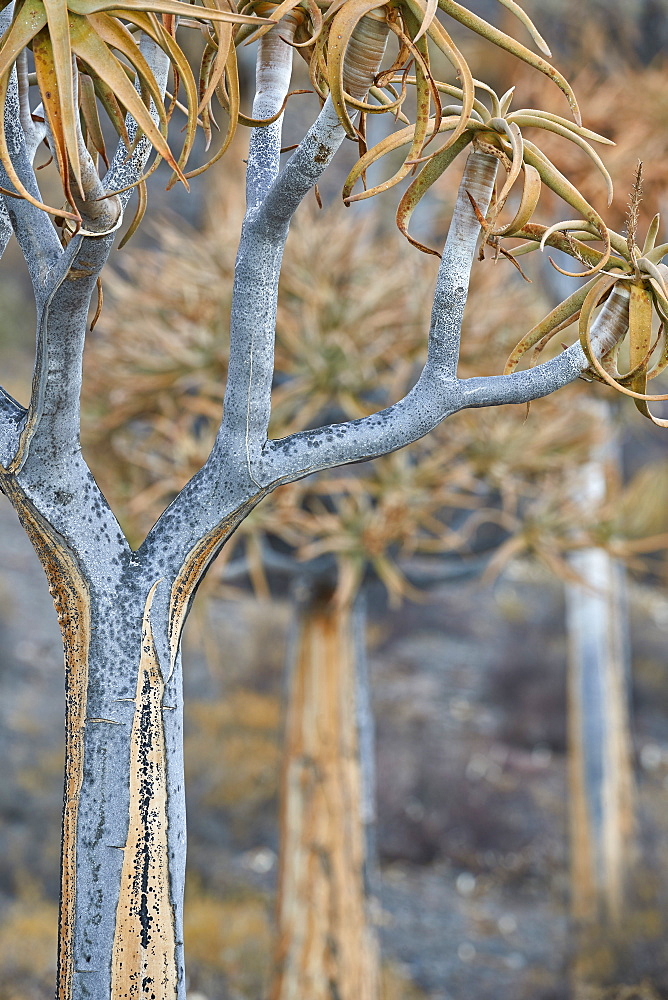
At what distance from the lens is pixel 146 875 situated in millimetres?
853

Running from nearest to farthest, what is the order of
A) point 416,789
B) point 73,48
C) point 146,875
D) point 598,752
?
point 73,48
point 146,875
point 598,752
point 416,789

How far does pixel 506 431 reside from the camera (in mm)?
2502

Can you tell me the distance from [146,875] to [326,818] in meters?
1.87

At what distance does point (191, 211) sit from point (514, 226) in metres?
9.31

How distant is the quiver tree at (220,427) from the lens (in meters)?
0.84

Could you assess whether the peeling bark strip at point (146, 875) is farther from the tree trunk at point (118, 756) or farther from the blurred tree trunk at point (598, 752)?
the blurred tree trunk at point (598, 752)

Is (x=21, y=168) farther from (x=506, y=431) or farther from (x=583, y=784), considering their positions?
(x=583, y=784)

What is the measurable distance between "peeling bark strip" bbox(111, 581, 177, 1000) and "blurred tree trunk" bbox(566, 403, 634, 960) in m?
3.51

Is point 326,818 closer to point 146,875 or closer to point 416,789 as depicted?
point 146,875

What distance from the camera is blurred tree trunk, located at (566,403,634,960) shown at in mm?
4359

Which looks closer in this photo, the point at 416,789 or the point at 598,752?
the point at 598,752

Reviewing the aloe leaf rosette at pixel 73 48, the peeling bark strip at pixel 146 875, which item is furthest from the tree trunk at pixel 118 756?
the aloe leaf rosette at pixel 73 48

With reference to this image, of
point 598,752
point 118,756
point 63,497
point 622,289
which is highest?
point 598,752

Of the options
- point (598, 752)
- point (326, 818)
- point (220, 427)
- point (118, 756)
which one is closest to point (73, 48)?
point (220, 427)
